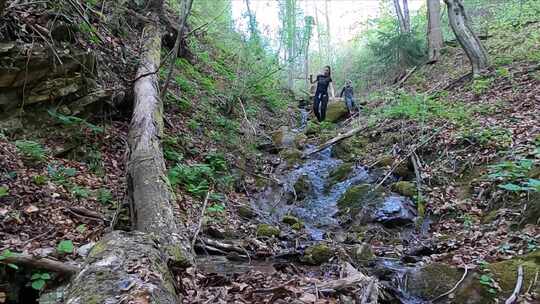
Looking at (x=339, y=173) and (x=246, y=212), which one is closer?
(x=246, y=212)

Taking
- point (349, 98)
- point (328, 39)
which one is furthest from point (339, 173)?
point (328, 39)

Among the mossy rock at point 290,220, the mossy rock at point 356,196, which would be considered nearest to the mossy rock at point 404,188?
the mossy rock at point 356,196

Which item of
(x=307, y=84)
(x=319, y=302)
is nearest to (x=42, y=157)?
(x=319, y=302)

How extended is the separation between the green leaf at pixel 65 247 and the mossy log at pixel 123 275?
744mm

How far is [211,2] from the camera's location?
21.0m

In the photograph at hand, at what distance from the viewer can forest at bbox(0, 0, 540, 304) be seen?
3.54m

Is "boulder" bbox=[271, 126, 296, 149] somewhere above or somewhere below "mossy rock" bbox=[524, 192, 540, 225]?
above

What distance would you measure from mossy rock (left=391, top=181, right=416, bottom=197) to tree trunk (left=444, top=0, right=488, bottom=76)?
5669 mm

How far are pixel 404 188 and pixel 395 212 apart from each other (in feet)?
2.92

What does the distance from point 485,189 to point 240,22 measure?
856cm

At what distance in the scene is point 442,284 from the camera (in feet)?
14.4

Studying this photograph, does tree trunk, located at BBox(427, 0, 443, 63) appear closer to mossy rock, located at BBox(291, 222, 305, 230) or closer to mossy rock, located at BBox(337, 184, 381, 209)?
mossy rock, located at BBox(337, 184, 381, 209)

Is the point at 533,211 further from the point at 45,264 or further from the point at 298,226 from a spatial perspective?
the point at 45,264

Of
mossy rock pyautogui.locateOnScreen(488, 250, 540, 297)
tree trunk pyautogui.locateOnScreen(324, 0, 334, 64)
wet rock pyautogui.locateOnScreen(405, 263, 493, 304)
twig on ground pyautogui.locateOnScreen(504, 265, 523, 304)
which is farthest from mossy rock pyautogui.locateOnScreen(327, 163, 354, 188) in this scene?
tree trunk pyautogui.locateOnScreen(324, 0, 334, 64)
